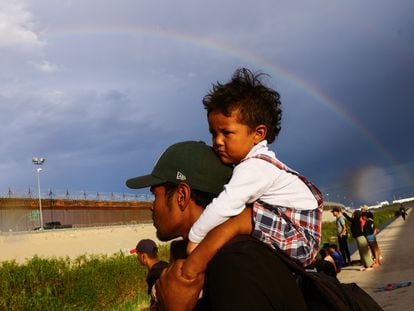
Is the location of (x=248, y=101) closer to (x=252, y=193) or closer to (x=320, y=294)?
(x=252, y=193)

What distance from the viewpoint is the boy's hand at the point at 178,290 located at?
1.77m

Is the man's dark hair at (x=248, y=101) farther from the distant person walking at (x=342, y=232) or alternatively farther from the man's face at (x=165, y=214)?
the distant person walking at (x=342, y=232)

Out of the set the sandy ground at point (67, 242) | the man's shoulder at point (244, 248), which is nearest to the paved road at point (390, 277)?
the man's shoulder at point (244, 248)

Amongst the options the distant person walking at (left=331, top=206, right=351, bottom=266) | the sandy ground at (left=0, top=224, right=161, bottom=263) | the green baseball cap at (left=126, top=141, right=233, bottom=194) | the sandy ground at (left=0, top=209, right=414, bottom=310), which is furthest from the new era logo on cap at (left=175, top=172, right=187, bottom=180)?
the sandy ground at (left=0, top=224, right=161, bottom=263)

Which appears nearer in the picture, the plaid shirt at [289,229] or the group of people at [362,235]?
the plaid shirt at [289,229]

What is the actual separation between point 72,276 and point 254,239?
8.96m

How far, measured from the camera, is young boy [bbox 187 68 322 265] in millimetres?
1948

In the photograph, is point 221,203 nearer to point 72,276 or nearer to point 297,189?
point 297,189

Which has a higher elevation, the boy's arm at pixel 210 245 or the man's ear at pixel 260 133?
the man's ear at pixel 260 133

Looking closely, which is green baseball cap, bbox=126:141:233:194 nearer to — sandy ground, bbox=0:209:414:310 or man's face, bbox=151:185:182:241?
man's face, bbox=151:185:182:241

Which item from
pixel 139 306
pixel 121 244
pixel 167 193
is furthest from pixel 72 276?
pixel 121 244

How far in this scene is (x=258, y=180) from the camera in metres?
2.02

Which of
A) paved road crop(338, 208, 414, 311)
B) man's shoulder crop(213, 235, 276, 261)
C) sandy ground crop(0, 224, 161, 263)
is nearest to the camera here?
man's shoulder crop(213, 235, 276, 261)

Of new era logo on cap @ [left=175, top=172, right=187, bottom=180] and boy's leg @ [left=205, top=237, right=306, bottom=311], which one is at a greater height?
new era logo on cap @ [left=175, top=172, right=187, bottom=180]
